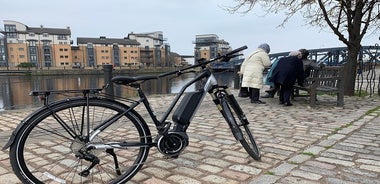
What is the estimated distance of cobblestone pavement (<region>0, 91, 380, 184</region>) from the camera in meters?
2.70

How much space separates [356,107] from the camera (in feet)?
21.4

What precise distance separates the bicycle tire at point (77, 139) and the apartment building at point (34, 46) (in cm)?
8752

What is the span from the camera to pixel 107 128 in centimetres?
243

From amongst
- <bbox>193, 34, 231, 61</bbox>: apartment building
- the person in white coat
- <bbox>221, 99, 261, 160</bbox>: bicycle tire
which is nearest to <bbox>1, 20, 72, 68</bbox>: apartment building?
<bbox>193, 34, 231, 61</bbox>: apartment building

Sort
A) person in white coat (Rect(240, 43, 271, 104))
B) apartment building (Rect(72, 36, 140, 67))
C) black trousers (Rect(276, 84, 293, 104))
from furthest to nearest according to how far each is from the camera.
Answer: apartment building (Rect(72, 36, 140, 67)), person in white coat (Rect(240, 43, 271, 104)), black trousers (Rect(276, 84, 293, 104))

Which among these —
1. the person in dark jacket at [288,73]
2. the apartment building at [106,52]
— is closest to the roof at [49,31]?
the apartment building at [106,52]

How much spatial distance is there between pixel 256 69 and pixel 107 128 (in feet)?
17.3

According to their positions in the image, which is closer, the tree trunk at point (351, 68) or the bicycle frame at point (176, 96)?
the bicycle frame at point (176, 96)

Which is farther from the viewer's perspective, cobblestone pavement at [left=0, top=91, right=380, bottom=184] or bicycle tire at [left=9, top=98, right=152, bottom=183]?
cobblestone pavement at [left=0, top=91, right=380, bottom=184]

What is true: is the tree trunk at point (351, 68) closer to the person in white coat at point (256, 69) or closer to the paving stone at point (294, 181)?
the person in white coat at point (256, 69)

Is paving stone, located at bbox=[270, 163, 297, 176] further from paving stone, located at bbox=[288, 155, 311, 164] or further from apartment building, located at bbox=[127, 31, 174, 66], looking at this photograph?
apartment building, located at bbox=[127, 31, 174, 66]

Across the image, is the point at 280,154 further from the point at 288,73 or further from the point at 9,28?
the point at 9,28

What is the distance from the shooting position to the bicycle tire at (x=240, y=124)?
290 centimetres

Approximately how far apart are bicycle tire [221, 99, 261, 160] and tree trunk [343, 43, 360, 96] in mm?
6196
